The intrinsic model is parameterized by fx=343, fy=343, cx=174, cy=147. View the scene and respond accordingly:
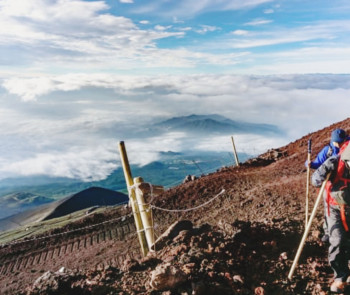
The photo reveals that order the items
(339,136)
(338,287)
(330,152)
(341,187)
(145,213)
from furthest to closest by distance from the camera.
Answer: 1. (145,213)
2. (330,152)
3. (339,136)
4. (338,287)
5. (341,187)

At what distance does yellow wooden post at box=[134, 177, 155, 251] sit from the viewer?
8148mm

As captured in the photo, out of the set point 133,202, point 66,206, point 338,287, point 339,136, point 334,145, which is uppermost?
point 339,136

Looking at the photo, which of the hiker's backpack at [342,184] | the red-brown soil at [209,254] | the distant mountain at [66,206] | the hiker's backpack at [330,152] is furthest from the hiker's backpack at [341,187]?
the distant mountain at [66,206]

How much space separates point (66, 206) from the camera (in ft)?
210

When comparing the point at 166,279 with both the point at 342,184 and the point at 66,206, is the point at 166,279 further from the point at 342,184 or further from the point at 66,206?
the point at 66,206

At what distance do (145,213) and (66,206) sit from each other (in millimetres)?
59831

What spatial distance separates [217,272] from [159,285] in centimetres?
105

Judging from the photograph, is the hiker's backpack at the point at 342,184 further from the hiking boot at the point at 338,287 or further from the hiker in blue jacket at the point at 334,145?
the hiking boot at the point at 338,287

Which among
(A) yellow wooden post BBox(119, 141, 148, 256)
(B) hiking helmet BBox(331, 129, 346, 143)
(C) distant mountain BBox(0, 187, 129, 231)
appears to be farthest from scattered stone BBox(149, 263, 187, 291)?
(C) distant mountain BBox(0, 187, 129, 231)

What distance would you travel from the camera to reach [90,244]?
14.9 m

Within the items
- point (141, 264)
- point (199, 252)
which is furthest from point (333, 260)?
point (141, 264)

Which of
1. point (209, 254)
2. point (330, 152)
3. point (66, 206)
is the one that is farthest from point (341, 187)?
point (66, 206)

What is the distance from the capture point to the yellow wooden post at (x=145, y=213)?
815cm

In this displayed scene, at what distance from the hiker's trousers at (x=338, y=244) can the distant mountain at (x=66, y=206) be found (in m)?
51.3
